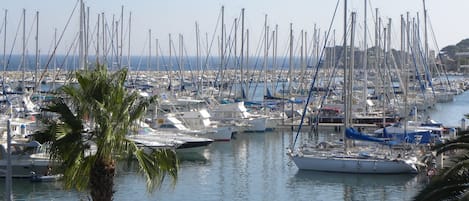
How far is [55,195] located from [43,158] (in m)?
4.03

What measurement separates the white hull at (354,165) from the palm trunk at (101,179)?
26.5 m

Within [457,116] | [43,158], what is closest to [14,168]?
[43,158]

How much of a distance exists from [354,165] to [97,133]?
26.7 m

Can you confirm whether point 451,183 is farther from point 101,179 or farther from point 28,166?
point 28,166

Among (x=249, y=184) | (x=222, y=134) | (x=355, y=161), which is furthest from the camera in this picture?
(x=222, y=134)

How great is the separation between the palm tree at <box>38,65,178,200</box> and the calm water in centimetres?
1514

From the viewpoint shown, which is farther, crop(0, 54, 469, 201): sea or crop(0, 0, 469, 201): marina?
crop(0, 54, 469, 201): sea

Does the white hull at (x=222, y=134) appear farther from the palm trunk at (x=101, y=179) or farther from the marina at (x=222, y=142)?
the palm trunk at (x=101, y=179)

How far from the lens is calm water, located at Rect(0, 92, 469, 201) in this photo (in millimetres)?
35438

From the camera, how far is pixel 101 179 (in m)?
15.6

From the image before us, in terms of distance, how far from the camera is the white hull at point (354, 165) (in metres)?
40.5

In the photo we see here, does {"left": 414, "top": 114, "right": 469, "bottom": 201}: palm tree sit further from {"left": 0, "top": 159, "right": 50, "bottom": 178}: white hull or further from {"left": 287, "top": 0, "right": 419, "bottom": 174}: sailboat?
{"left": 0, "top": 159, "right": 50, "bottom": 178}: white hull

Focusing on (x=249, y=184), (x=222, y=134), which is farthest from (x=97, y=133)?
(x=222, y=134)

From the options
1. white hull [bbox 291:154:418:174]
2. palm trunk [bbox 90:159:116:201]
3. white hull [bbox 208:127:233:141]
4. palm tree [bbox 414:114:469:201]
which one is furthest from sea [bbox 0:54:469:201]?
palm tree [bbox 414:114:469:201]
